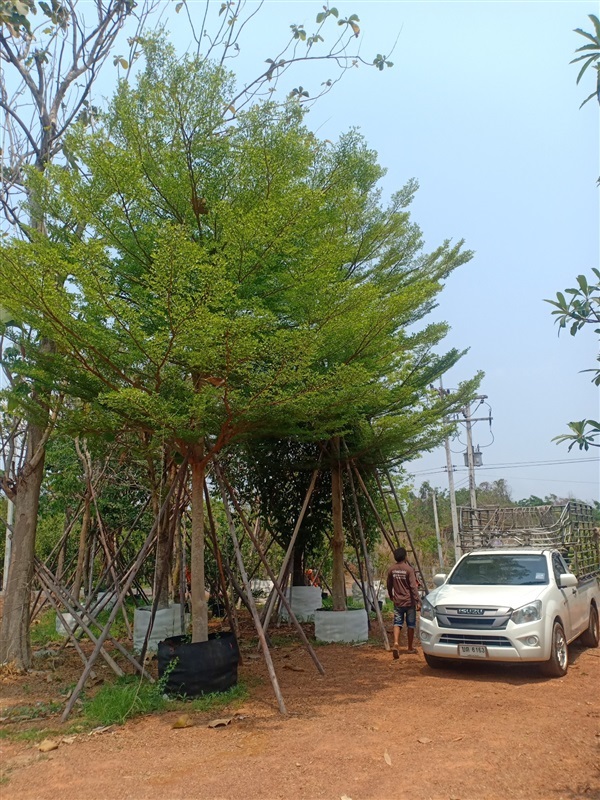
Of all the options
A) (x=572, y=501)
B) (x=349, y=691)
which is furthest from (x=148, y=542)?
(x=572, y=501)

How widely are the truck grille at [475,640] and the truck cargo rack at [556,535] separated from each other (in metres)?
2.78

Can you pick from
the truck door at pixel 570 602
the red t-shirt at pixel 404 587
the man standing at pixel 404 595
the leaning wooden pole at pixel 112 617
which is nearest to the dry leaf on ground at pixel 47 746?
the leaning wooden pole at pixel 112 617

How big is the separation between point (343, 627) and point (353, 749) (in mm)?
5657

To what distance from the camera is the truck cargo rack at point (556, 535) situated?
10.0 meters

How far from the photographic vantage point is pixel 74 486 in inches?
564

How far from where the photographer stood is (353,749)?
16.4 ft

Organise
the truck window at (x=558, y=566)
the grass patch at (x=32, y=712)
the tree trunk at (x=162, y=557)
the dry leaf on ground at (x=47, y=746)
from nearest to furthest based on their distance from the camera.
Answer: the dry leaf on ground at (x=47, y=746), the grass patch at (x=32, y=712), the truck window at (x=558, y=566), the tree trunk at (x=162, y=557)

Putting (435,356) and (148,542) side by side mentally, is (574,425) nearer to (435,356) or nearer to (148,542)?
(148,542)

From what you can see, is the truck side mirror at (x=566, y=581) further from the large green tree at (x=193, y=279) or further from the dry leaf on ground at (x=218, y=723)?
the dry leaf on ground at (x=218, y=723)

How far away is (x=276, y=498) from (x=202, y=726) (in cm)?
763

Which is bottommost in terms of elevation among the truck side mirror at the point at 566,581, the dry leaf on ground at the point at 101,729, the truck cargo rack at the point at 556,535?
the dry leaf on ground at the point at 101,729

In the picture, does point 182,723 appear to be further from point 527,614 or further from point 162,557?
point 527,614

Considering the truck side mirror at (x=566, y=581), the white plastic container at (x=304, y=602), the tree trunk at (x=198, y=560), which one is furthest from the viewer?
the white plastic container at (x=304, y=602)

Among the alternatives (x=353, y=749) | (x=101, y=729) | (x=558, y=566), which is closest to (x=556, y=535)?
(x=558, y=566)
